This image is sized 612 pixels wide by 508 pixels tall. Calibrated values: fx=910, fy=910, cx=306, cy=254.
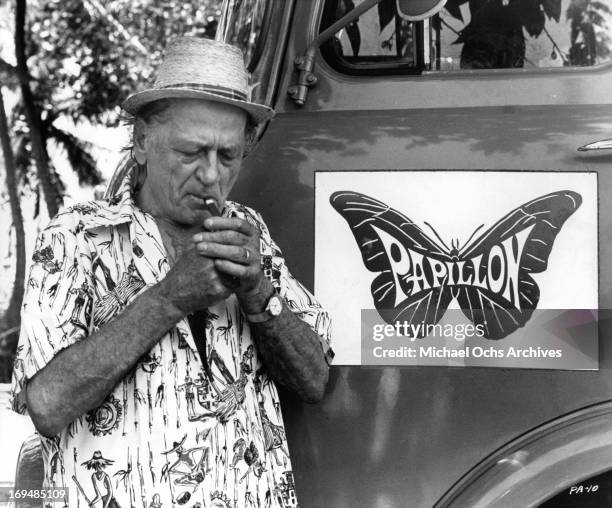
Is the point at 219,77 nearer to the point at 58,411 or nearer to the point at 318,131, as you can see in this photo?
the point at 318,131

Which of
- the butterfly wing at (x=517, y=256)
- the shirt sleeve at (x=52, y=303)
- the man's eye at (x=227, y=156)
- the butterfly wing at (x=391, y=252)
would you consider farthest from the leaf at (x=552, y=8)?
the shirt sleeve at (x=52, y=303)

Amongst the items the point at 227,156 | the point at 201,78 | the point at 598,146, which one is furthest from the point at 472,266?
the point at 201,78

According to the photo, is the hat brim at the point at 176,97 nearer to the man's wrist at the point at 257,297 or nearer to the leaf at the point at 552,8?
the man's wrist at the point at 257,297

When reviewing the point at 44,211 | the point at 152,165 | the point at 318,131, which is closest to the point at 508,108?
the point at 318,131

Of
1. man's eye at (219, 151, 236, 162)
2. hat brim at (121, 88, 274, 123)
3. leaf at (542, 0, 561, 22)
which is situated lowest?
man's eye at (219, 151, 236, 162)

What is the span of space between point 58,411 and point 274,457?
503 millimetres

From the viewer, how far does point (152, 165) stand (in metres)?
2.06

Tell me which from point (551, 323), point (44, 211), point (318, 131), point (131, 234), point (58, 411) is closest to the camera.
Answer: point (58, 411)

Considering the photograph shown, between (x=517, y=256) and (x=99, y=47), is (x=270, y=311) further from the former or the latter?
(x=99, y=47)

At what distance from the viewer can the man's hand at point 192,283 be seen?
1.81m

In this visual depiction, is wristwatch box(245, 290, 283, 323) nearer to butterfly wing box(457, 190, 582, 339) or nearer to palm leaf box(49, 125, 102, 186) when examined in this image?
butterfly wing box(457, 190, 582, 339)

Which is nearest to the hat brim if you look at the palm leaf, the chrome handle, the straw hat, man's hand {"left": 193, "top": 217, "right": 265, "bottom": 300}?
the straw hat

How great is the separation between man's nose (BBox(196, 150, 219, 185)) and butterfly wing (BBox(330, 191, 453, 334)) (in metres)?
0.37

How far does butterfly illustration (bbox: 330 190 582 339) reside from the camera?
7.03 ft
